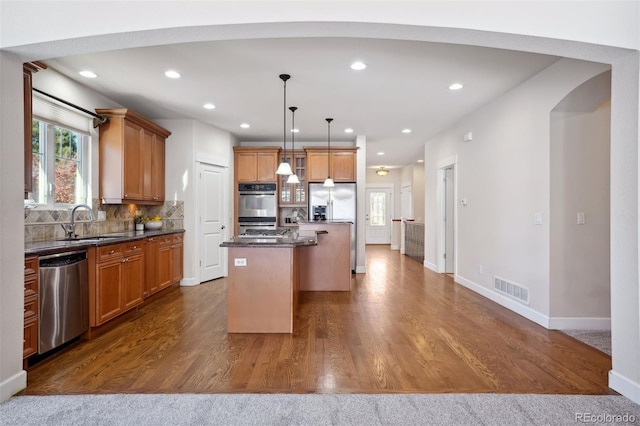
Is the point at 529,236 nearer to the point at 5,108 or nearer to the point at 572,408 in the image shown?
the point at 572,408

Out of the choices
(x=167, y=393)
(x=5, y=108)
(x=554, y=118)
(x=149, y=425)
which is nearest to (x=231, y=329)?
(x=167, y=393)

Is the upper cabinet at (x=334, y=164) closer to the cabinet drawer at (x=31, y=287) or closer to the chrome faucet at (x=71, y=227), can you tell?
the chrome faucet at (x=71, y=227)

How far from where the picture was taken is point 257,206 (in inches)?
257

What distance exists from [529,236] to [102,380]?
165 inches

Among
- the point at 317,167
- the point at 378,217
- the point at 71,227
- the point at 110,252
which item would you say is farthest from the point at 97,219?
the point at 378,217

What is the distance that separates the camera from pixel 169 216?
215 inches

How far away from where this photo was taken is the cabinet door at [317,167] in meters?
6.66

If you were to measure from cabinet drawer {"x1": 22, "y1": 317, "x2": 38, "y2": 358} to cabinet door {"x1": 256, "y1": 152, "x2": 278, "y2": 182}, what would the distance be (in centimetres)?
439

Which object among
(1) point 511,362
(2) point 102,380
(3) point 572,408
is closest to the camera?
(3) point 572,408

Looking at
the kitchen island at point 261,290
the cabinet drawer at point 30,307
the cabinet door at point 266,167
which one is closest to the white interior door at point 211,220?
the cabinet door at point 266,167

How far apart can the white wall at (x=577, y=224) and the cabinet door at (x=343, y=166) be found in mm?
3655

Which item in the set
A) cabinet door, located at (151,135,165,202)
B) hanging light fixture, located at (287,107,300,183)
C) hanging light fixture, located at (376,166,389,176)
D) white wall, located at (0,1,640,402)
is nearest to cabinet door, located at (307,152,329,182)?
hanging light fixture, located at (287,107,300,183)

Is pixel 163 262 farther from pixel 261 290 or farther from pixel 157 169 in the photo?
pixel 261 290

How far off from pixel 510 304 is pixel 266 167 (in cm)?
463
